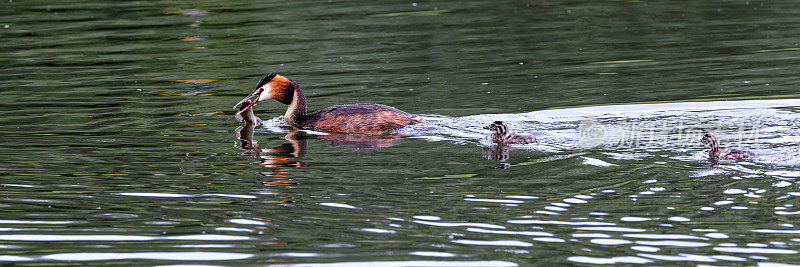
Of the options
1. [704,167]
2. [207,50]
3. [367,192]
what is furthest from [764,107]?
[207,50]

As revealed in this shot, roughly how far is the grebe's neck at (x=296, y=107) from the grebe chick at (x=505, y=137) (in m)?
2.93

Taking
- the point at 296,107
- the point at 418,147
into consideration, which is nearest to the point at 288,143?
the point at 296,107

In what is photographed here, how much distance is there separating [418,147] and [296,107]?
2.69m

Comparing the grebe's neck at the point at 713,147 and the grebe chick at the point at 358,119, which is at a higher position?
the grebe's neck at the point at 713,147

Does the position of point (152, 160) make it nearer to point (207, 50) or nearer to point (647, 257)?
point (647, 257)

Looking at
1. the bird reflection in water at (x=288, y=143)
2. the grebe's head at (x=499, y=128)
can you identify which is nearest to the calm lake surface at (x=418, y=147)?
the bird reflection in water at (x=288, y=143)

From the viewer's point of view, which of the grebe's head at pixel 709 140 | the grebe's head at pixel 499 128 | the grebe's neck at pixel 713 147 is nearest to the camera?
the grebe's neck at pixel 713 147

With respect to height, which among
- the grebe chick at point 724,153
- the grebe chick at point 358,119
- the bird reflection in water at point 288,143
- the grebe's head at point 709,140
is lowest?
the bird reflection in water at point 288,143

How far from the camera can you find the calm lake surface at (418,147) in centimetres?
719

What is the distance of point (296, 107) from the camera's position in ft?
42.9

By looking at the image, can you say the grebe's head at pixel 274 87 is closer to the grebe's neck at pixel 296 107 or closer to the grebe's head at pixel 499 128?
the grebe's neck at pixel 296 107

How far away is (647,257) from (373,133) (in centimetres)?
574

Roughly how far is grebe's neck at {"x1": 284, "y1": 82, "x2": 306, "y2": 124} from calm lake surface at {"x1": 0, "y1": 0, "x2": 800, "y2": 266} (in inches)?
8.6

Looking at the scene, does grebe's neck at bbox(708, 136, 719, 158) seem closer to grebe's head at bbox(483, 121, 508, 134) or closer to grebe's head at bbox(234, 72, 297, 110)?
grebe's head at bbox(483, 121, 508, 134)
